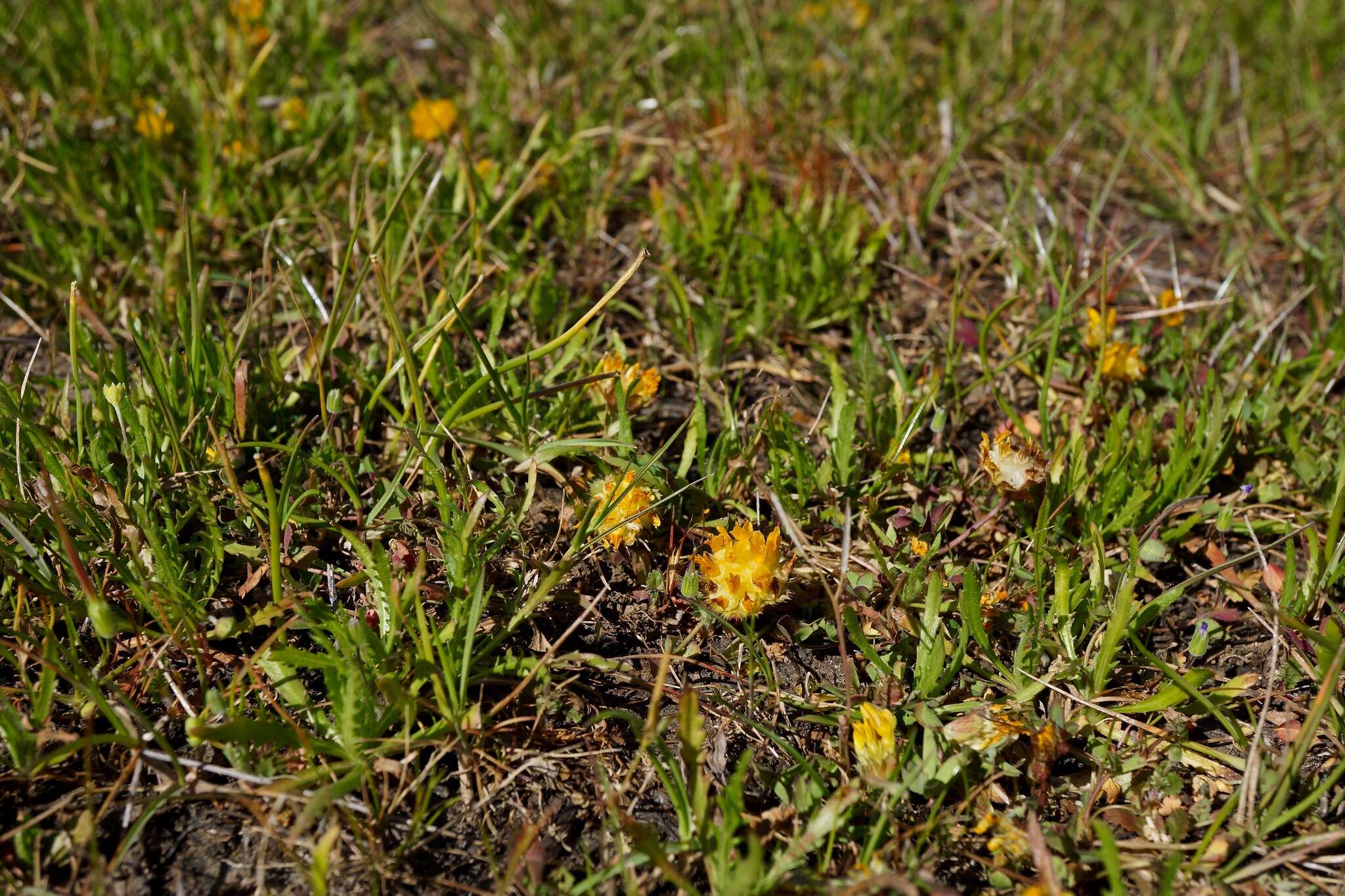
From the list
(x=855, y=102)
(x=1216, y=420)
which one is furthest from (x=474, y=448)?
(x=855, y=102)

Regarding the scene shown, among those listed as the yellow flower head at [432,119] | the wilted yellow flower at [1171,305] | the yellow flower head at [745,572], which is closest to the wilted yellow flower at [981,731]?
the yellow flower head at [745,572]

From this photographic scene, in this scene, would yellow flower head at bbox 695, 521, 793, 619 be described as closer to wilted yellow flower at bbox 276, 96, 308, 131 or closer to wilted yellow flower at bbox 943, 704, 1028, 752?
wilted yellow flower at bbox 943, 704, 1028, 752

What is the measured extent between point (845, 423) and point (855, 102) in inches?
63.7

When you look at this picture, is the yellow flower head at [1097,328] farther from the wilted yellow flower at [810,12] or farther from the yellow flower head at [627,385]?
the wilted yellow flower at [810,12]

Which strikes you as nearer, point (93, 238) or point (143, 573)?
point (143, 573)

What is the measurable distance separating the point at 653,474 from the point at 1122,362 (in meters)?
1.22

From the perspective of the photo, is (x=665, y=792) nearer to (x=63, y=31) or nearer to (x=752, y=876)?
(x=752, y=876)

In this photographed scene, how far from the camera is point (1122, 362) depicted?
8.17 ft

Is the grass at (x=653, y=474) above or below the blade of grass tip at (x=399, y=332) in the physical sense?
below

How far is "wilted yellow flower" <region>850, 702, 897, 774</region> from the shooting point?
173 centimetres

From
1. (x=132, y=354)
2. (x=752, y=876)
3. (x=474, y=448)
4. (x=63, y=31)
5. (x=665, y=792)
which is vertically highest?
(x=63, y=31)

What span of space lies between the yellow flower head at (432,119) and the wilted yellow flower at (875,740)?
2.29 meters

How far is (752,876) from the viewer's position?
58.7 inches

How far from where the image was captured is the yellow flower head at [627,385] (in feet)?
7.64
